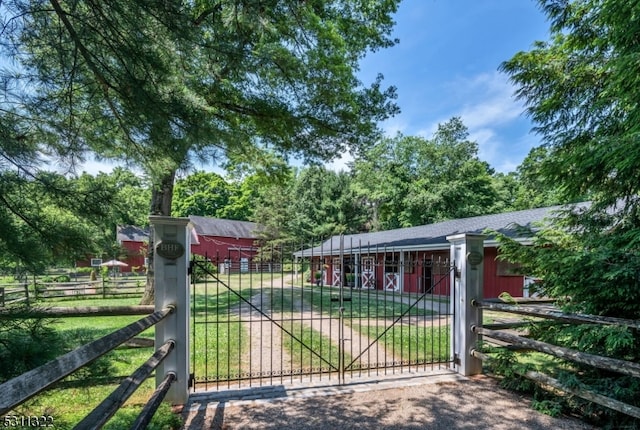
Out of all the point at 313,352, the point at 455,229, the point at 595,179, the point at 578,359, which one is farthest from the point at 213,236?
the point at 578,359

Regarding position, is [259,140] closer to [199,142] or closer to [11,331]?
[199,142]

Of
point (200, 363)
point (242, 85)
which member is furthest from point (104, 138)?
point (242, 85)

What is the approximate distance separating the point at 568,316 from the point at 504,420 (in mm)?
1187

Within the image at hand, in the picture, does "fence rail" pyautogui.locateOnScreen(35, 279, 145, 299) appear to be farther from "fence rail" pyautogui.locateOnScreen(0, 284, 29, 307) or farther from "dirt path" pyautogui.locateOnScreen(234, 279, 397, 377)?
"fence rail" pyautogui.locateOnScreen(0, 284, 29, 307)

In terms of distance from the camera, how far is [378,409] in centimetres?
350

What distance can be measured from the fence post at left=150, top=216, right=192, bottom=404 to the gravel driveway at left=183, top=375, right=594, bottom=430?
1.12ft

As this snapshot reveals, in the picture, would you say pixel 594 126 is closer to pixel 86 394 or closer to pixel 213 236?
pixel 86 394

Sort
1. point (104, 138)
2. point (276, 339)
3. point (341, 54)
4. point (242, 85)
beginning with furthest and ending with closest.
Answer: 1. point (341, 54)
2. point (242, 85)
3. point (276, 339)
4. point (104, 138)

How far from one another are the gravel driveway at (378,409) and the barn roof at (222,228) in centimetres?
3121

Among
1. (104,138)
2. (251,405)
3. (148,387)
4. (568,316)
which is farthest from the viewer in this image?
(148,387)

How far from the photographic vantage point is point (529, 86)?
5559 mm

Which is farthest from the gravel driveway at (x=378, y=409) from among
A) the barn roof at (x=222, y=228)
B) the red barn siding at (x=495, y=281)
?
the barn roof at (x=222, y=228)

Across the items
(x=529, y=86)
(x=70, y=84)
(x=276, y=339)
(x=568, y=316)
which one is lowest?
(x=276, y=339)

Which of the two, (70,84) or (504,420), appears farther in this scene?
(504,420)
